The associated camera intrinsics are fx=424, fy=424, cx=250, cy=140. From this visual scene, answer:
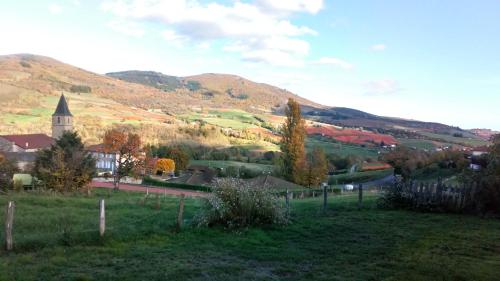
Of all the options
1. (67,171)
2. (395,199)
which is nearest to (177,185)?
(67,171)

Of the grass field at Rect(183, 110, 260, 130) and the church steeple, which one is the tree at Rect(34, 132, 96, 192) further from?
the grass field at Rect(183, 110, 260, 130)

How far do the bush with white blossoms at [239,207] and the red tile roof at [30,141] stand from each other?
8844cm

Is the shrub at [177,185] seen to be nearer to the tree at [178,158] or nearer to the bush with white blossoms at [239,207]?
the tree at [178,158]

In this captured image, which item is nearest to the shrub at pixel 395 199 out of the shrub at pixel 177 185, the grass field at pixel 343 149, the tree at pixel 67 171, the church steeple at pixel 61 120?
the tree at pixel 67 171

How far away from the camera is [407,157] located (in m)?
63.3

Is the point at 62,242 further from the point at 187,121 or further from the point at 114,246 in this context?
the point at 187,121

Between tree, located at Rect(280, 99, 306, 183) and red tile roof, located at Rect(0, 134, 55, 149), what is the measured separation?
201 ft

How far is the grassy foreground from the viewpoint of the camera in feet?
27.1

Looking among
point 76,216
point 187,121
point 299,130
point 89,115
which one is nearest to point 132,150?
point 299,130

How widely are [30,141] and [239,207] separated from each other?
94.1m

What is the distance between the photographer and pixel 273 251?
10391mm

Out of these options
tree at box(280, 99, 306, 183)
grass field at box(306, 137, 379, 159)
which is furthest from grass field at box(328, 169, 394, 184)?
grass field at box(306, 137, 379, 159)

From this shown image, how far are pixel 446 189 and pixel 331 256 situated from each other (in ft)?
29.7

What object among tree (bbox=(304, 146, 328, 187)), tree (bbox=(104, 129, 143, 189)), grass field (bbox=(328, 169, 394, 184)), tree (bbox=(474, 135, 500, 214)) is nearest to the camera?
tree (bbox=(474, 135, 500, 214))
